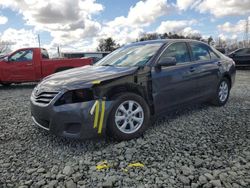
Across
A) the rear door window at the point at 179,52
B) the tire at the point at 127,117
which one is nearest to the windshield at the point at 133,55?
the rear door window at the point at 179,52

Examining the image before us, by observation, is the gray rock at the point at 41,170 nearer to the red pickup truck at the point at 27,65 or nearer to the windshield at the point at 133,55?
the windshield at the point at 133,55

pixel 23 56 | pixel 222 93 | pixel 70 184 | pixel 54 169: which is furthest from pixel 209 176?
pixel 23 56

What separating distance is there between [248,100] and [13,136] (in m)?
5.29

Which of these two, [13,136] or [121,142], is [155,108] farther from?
[13,136]

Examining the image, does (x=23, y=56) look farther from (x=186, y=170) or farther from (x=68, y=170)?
(x=186, y=170)

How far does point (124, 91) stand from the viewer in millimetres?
3350

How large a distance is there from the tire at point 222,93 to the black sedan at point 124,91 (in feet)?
1.57

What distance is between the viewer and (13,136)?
12.0ft

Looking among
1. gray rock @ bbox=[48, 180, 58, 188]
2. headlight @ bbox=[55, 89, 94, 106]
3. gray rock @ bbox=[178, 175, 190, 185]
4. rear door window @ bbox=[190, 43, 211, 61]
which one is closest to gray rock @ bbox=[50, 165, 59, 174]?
gray rock @ bbox=[48, 180, 58, 188]

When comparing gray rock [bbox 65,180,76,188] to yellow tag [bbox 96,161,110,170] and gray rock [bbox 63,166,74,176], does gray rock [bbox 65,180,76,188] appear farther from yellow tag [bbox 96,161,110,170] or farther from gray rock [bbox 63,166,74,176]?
yellow tag [bbox 96,161,110,170]

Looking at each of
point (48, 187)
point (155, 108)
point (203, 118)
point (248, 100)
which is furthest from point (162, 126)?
point (248, 100)

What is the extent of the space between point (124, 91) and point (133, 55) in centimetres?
100

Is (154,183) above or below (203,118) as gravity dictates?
below

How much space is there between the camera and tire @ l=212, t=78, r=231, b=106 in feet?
16.4
